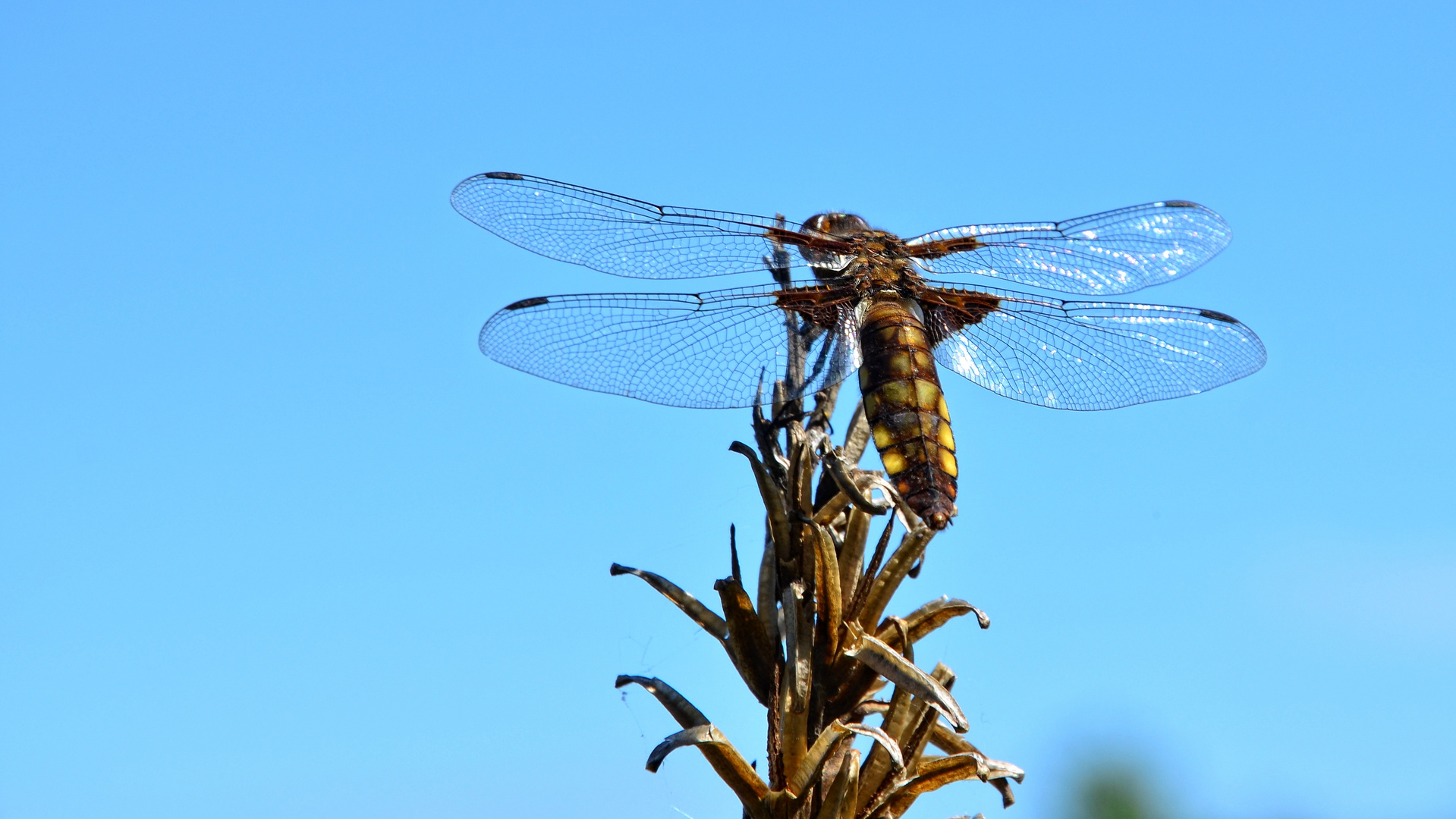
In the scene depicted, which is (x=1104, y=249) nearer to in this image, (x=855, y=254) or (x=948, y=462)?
(x=855, y=254)

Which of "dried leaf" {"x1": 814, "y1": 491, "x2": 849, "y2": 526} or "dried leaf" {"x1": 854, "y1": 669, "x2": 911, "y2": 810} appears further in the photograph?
"dried leaf" {"x1": 814, "y1": 491, "x2": 849, "y2": 526}

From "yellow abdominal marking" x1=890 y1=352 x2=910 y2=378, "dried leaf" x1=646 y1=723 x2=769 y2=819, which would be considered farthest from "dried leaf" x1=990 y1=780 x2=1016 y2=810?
"yellow abdominal marking" x1=890 y1=352 x2=910 y2=378

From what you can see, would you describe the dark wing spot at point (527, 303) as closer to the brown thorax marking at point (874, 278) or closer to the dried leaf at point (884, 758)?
the brown thorax marking at point (874, 278)

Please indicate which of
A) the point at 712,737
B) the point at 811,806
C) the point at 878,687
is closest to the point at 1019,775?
the point at 878,687

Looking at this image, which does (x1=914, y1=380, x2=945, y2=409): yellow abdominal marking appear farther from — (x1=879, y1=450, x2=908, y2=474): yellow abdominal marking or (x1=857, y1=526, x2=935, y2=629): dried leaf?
(x1=857, y1=526, x2=935, y2=629): dried leaf

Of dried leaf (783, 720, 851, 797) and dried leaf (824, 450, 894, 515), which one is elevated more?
dried leaf (824, 450, 894, 515)

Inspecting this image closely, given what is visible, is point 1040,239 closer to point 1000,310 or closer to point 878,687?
point 1000,310
